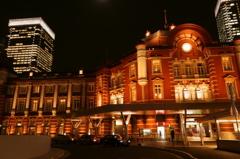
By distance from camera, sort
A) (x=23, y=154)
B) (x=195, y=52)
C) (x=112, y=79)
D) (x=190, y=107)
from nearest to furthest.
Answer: (x=23, y=154)
(x=190, y=107)
(x=195, y=52)
(x=112, y=79)

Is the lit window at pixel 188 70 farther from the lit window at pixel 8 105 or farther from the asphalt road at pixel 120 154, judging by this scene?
the lit window at pixel 8 105

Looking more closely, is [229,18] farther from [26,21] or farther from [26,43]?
[26,21]

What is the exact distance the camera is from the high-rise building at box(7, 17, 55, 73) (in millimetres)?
139625

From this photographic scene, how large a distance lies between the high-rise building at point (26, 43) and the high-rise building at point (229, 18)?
5265 inches

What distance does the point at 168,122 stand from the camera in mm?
30078

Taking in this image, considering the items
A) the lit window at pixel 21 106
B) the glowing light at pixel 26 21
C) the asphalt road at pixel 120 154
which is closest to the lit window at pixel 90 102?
the lit window at pixel 21 106

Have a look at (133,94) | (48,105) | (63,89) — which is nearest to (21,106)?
(48,105)

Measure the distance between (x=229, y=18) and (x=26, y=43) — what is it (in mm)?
143886

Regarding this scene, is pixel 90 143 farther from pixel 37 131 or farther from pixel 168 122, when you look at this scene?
pixel 37 131

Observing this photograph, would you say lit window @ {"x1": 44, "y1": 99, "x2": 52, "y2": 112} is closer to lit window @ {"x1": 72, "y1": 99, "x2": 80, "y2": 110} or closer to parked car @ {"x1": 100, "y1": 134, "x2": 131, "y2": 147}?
lit window @ {"x1": 72, "y1": 99, "x2": 80, "y2": 110}

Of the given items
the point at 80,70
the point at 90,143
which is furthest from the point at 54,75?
the point at 90,143

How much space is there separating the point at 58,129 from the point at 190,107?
98.7ft

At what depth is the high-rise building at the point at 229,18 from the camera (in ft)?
461

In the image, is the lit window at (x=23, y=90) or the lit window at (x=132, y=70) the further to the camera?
the lit window at (x=23, y=90)
